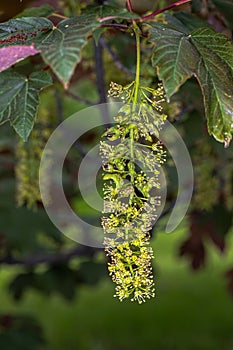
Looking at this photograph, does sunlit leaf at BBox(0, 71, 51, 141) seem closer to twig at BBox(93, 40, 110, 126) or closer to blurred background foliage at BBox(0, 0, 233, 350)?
blurred background foliage at BBox(0, 0, 233, 350)

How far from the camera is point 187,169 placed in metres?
2.29

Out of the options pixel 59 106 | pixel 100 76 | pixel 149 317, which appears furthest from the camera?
pixel 149 317

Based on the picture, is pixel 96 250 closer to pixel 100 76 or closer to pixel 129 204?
pixel 100 76

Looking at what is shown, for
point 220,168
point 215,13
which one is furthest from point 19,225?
point 215,13

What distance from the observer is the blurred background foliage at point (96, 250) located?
2.15 metres

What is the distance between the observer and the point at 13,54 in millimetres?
1157

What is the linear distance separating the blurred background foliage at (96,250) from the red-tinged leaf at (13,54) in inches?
20.9

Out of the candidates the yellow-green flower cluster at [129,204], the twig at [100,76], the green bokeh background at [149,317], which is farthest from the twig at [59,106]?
the green bokeh background at [149,317]

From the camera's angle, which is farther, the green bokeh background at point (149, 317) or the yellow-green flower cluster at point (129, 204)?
the green bokeh background at point (149, 317)

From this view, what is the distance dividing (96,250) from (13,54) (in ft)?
5.38

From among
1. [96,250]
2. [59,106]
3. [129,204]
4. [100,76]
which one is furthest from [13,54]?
[96,250]

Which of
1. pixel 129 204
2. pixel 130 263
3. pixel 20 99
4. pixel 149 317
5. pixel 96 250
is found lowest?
pixel 149 317

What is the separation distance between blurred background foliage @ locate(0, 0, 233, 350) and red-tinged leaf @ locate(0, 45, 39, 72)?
0.53 metres

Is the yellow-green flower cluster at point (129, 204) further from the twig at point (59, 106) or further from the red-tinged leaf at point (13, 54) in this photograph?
the twig at point (59, 106)
